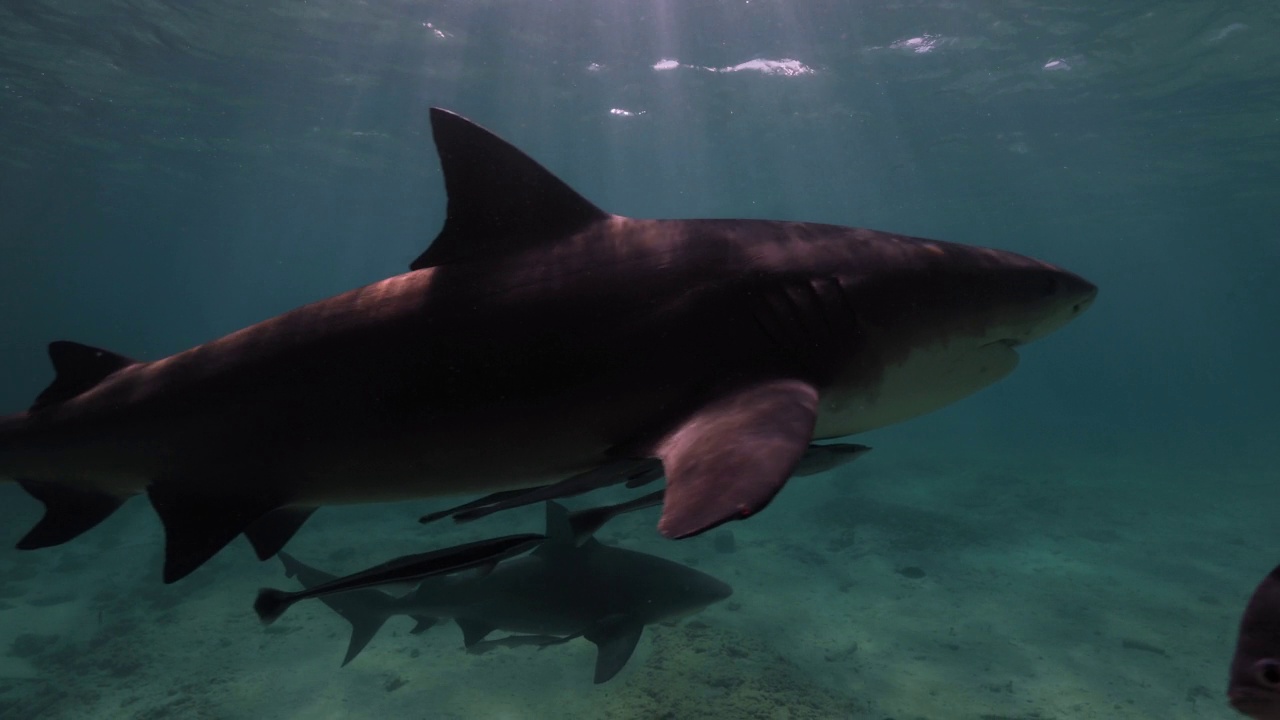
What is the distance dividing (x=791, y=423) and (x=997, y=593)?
45.1ft

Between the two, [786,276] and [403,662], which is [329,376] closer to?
[786,276]

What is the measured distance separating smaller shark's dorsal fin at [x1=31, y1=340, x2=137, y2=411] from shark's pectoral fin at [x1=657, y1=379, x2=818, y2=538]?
2.75 metres

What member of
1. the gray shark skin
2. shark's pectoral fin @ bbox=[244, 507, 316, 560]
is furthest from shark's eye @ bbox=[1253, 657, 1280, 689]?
shark's pectoral fin @ bbox=[244, 507, 316, 560]

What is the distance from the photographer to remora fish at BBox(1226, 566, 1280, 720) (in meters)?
1.13

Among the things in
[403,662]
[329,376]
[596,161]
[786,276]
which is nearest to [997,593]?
[403,662]

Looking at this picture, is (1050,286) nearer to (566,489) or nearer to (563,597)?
(566,489)

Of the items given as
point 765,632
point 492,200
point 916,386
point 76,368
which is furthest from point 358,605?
point 765,632

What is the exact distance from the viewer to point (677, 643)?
936 centimetres

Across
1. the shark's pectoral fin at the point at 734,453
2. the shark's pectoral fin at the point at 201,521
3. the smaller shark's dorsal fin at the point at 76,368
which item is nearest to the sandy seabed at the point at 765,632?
the shark's pectoral fin at the point at 201,521

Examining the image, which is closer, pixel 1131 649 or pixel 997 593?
pixel 1131 649

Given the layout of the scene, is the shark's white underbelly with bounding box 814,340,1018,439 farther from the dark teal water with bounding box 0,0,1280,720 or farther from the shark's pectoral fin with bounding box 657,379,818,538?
the dark teal water with bounding box 0,0,1280,720

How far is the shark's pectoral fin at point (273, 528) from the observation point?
257 cm

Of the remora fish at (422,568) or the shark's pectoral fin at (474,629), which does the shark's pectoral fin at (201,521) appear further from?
the shark's pectoral fin at (474,629)

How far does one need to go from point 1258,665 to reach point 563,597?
17.8 feet
